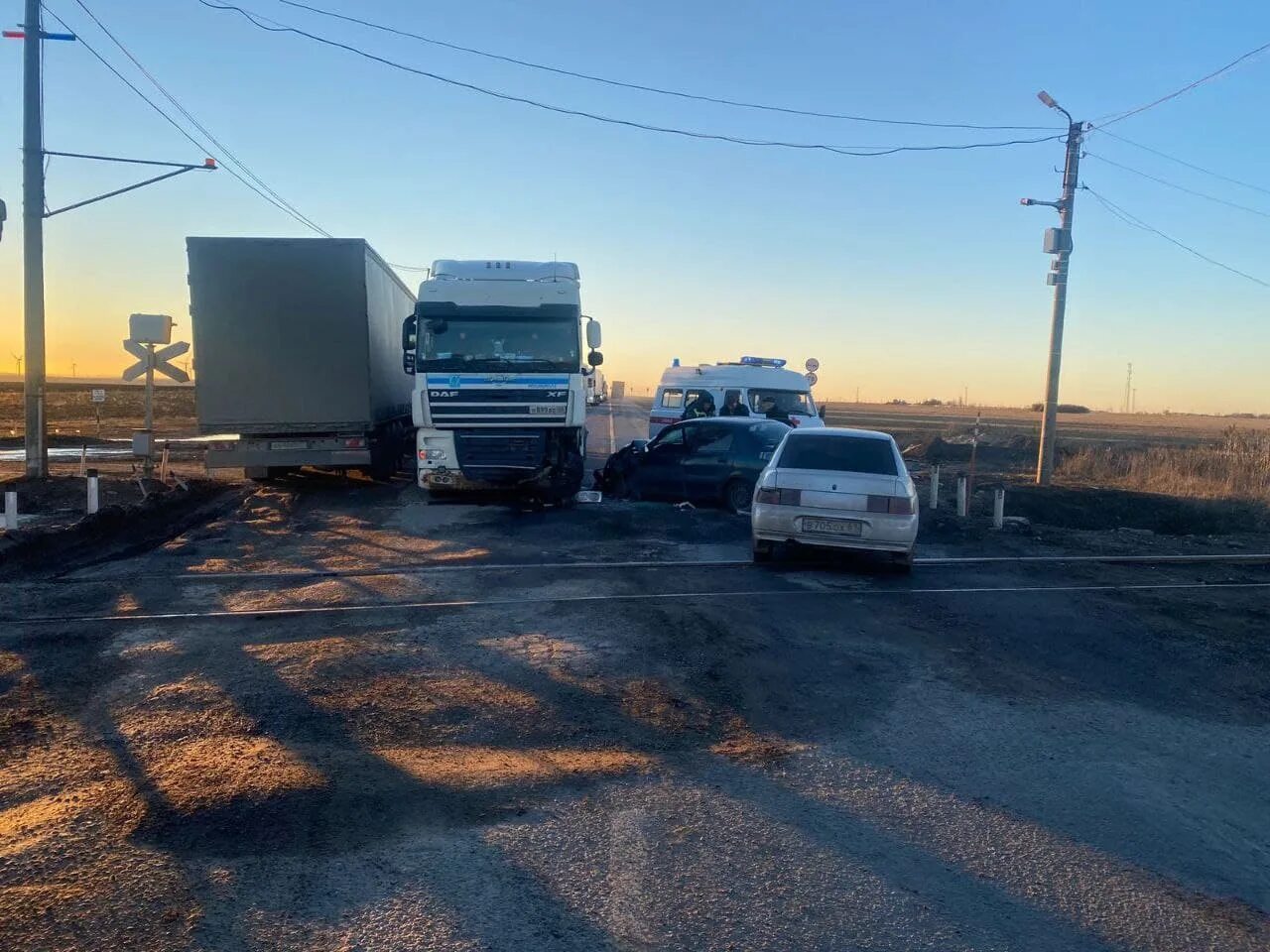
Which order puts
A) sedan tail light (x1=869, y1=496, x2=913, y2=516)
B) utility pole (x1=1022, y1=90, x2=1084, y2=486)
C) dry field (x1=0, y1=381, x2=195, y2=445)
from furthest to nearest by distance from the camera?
dry field (x1=0, y1=381, x2=195, y2=445), utility pole (x1=1022, y1=90, x2=1084, y2=486), sedan tail light (x1=869, y1=496, x2=913, y2=516)

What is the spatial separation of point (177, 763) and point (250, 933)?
1891 millimetres

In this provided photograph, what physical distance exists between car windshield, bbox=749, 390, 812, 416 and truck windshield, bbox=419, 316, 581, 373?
732 cm

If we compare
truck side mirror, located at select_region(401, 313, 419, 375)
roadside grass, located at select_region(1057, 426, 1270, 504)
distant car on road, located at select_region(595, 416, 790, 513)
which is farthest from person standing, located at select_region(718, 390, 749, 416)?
roadside grass, located at select_region(1057, 426, 1270, 504)

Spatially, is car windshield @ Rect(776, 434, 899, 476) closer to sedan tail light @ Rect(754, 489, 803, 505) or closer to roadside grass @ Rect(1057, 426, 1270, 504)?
sedan tail light @ Rect(754, 489, 803, 505)

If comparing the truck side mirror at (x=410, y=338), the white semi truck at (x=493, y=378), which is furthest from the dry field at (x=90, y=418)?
the white semi truck at (x=493, y=378)

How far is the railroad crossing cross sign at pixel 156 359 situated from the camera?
1638 centimetres

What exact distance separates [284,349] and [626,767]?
13.7 meters

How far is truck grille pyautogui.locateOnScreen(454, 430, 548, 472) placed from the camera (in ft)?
51.3

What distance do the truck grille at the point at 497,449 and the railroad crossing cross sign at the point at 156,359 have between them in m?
4.88

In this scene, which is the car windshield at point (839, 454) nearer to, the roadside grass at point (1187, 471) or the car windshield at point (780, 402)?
the car windshield at point (780, 402)

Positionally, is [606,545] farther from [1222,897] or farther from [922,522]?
[1222,897]

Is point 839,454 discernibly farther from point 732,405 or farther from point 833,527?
point 732,405

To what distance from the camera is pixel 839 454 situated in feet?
37.6

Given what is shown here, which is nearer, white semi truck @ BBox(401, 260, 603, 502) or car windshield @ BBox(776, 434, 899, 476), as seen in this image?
car windshield @ BBox(776, 434, 899, 476)
